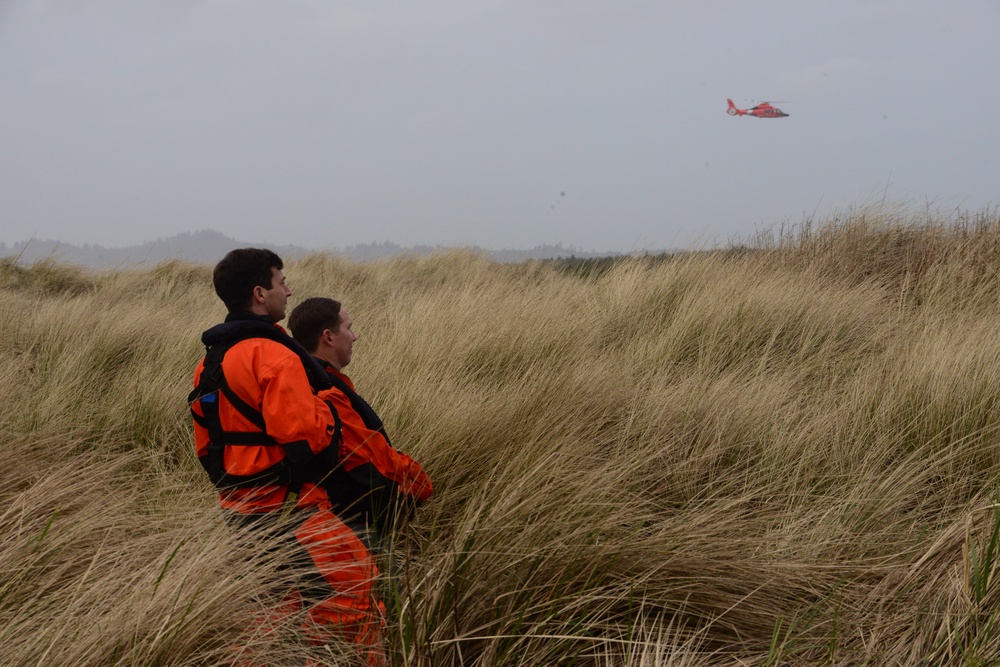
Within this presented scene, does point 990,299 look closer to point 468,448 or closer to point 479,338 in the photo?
point 479,338

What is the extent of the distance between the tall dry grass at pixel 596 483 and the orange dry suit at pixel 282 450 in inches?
4.6

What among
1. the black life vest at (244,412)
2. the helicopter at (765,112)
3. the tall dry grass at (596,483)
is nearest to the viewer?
the tall dry grass at (596,483)

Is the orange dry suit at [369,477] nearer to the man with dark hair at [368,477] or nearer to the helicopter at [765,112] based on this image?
the man with dark hair at [368,477]

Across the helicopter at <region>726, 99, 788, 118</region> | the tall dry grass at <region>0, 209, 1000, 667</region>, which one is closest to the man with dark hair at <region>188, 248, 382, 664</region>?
the tall dry grass at <region>0, 209, 1000, 667</region>

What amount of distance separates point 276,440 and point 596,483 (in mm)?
1128

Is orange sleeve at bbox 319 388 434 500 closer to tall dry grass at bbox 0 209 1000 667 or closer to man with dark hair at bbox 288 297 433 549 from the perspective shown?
man with dark hair at bbox 288 297 433 549

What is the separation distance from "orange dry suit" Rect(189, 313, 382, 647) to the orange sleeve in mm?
59

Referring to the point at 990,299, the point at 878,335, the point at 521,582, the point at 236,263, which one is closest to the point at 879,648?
the point at 521,582

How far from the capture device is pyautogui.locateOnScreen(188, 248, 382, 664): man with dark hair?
1.99 m

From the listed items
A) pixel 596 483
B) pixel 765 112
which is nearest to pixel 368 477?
pixel 596 483

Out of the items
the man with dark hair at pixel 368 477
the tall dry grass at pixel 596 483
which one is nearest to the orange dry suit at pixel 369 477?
the man with dark hair at pixel 368 477

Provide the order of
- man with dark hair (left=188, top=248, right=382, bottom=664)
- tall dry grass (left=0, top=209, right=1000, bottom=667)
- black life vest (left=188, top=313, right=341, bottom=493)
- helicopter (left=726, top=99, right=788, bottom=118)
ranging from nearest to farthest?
1. tall dry grass (left=0, top=209, right=1000, bottom=667)
2. man with dark hair (left=188, top=248, right=382, bottom=664)
3. black life vest (left=188, top=313, right=341, bottom=493)
4. helicopter (left=726, top=99, right=788, bottom=118)

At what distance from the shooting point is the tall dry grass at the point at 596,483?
1.83m

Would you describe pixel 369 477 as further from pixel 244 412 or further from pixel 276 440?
pixel 244 412
